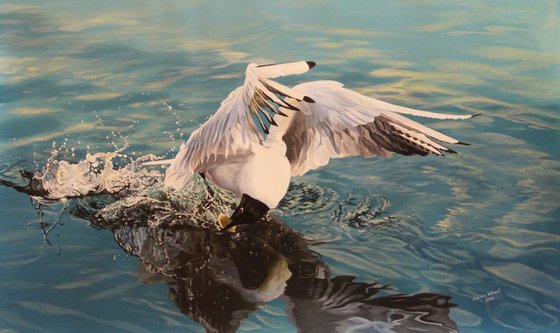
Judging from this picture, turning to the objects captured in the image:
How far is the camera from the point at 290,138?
136 centimetres

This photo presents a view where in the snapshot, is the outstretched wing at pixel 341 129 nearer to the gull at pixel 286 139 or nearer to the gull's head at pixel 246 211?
the gull at pixel 286 139

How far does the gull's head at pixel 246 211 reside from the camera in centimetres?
134

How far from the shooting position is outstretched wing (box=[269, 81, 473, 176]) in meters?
1.34

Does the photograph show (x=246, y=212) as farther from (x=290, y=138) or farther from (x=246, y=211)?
(x=290, y=138)

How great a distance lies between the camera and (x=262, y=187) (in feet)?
4.37

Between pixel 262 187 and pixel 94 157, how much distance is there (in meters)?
0.35

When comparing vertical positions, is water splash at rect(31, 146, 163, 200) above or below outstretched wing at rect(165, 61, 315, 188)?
below

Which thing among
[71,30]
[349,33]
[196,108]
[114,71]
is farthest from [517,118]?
[71,30]

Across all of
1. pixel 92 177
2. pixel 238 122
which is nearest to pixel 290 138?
pixel 238 122
